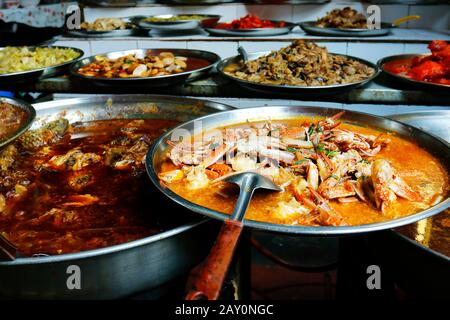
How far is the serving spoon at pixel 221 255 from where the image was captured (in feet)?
2.85

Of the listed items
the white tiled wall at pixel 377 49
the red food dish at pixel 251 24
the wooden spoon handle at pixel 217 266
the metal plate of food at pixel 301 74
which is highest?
the red food dish at pixel 251 24

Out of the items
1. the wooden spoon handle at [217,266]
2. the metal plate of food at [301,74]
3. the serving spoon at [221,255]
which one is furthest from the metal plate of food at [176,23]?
the wooden spoon handle at [217,266]

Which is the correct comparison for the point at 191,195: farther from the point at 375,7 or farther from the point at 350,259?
the point at 375,7

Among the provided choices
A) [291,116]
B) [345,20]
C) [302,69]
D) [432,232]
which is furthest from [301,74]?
[345,20]

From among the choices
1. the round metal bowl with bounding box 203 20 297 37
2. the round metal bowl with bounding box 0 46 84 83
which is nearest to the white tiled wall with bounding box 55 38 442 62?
the round metal bowl with bounding box 203 20 297 37

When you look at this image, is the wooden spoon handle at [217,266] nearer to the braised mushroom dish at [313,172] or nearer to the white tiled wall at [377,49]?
the braised mushroom dish at [313,172]

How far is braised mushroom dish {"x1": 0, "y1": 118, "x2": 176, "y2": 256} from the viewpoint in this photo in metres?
1.42

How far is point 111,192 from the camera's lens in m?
1.68

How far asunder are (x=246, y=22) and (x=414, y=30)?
1919mm

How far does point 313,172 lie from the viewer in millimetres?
1505

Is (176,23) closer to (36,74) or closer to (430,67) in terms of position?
(36,74)

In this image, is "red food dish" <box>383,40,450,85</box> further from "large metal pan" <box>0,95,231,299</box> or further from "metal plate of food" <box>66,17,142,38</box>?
"metal plate of food" <box>66,17,142,38</box>

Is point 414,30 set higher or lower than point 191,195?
higher
